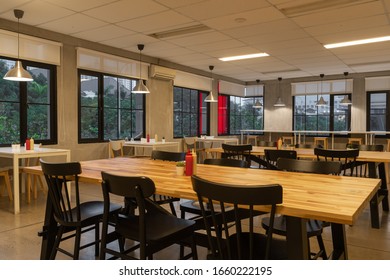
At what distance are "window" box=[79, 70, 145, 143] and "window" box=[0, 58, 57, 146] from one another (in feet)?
1.91

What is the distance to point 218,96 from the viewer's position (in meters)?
10.3

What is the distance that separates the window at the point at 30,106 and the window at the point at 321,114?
795 cm

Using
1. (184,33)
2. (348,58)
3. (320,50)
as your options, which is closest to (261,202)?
(184,33)

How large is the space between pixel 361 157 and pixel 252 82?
7983 millimetres

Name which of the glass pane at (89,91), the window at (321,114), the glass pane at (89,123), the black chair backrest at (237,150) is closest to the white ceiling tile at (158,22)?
the glass pane at (89,91)

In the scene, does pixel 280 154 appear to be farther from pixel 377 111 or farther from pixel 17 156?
pixel 377 111

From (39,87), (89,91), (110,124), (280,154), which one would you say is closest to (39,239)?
(280,154)

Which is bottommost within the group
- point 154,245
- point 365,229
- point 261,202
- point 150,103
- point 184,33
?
point 365,229

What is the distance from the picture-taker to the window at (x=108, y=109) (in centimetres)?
621

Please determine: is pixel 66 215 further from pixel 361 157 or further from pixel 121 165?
pixel 361 157

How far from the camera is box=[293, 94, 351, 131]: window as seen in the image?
10.2 meters

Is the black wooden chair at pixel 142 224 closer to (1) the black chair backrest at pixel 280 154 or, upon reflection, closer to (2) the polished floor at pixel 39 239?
(2) the polished floor at pixel 39 239

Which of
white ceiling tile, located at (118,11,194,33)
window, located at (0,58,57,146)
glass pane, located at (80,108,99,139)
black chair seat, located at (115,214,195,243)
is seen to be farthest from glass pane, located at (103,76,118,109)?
black chair seat, located at (115,214,195,243)

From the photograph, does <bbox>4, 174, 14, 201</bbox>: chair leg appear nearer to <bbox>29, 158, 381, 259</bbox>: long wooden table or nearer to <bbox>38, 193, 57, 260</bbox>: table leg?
<bbox>29, 158, 381, 259</bbox>: long wooden table
